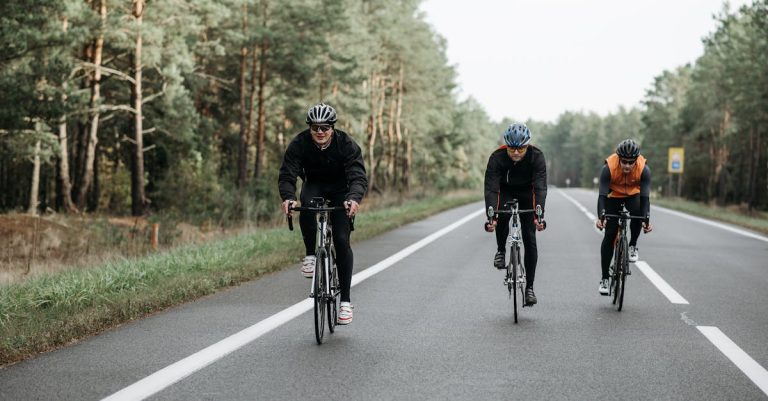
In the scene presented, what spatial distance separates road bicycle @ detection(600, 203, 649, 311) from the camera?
25.7ft

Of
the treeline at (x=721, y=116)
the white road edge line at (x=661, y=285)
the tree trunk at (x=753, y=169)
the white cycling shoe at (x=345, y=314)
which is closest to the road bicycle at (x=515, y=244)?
the white cycling shoe at (x=345, y=314)

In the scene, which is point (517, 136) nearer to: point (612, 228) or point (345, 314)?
point (612, 228)

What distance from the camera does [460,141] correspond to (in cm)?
7094

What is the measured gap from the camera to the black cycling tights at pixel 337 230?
629cm

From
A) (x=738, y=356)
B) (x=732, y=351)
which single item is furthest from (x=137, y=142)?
(x=738, y=356)

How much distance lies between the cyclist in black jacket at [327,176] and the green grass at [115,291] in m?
2.02

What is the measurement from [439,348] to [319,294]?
41.2 inches

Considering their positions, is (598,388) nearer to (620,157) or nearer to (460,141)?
(620,157)

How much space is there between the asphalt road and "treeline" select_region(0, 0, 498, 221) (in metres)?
12.7

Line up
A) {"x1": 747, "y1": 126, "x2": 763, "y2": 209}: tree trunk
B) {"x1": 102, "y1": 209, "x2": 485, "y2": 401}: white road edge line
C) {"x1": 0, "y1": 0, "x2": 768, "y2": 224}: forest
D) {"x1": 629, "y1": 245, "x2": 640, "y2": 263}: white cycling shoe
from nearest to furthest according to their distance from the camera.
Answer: {"x1": 102, "y1": 209, "x2": 485, "y2": 401}: white road edge line < {"x1": 629, "y1": 245, "x2": 640, "y2": 263}: white cycling shoe < {"x1": 0, "y1": 0, "x2": 768, "y2": 224}: forest < {"x1": 747, "y1": 126, "x2": 763, "y2": 209}: tree trunk

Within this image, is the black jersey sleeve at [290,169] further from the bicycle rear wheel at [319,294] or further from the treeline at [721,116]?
the treeline at [721,116]

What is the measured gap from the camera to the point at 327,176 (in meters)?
6.40

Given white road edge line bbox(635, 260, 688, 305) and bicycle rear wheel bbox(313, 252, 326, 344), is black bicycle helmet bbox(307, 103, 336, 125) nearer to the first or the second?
bicycle rear wheel bbox(313, 252, 326, 344)

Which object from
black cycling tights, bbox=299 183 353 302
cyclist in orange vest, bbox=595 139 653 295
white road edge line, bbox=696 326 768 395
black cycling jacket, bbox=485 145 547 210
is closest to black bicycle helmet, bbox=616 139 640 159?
cyclist in orange vest, bbox=595 139 653 295
